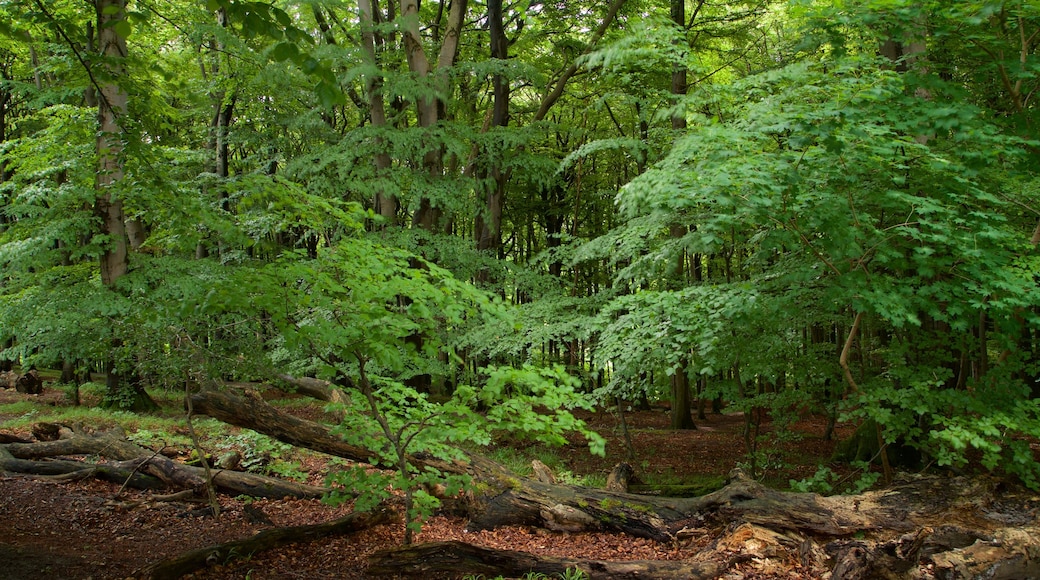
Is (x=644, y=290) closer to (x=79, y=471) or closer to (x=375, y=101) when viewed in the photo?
(x=79, y=471)

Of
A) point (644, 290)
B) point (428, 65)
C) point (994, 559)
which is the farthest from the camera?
point (428, 65)

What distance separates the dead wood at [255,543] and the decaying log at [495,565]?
100 centimetres

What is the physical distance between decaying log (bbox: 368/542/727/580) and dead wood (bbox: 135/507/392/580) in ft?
3.27

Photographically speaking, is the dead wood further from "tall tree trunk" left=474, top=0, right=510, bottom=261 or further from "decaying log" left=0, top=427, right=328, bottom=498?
"tall tree trunk" left=474, top=0, right=510, bottom=261


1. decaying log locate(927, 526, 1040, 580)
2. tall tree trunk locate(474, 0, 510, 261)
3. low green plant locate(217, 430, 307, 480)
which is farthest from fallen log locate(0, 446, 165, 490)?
decaying log locate(927, 526, 1040, 580)

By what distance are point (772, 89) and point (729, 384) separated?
344 cm

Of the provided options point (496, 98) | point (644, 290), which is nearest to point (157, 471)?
point (644, 290)

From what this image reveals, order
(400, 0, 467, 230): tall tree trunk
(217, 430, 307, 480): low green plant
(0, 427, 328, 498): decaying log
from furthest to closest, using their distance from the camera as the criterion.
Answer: (400, 0, 467, 230): tall tree trunk, (217, 430, 307, 480): low green plant, (0, 427, 328, 498): decaying log

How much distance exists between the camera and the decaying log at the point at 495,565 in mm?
4363

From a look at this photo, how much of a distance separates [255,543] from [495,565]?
1966 millimetres

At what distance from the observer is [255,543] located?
4680 mm

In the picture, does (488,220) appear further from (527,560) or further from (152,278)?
(527,560)

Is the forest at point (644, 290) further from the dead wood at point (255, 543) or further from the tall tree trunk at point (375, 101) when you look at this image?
the tall tree trunk at point (375, 101)

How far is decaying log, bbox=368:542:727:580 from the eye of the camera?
4363 mm
